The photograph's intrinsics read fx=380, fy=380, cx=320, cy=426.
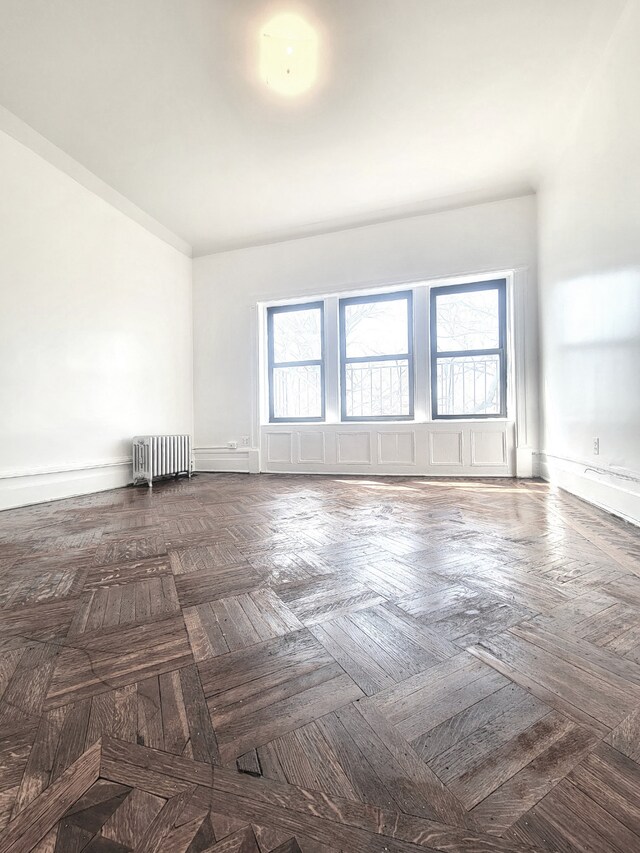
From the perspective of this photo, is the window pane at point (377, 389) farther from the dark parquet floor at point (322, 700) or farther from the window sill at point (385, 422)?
the dark parquet floor at point (322, 700)

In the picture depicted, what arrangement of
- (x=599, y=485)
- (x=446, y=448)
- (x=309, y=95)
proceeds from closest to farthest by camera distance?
(x=599, y=485), (x=309, y=95), (x=446, y=448)

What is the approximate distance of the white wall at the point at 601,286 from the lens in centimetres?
241

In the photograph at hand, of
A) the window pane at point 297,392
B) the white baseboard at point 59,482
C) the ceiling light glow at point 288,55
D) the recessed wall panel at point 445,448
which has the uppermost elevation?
the ceiling light glow at point 288,55

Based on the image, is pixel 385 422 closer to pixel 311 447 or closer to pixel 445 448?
pixel 445 448

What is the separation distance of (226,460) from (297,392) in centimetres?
149

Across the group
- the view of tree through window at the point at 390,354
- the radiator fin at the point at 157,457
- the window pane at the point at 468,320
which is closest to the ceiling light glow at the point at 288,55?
the view of tree through window at the point at 390,354

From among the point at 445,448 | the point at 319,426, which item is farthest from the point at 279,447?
the point at 445,448

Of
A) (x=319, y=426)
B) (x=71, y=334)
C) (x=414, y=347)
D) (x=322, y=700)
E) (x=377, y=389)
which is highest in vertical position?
(x=414, y=347)

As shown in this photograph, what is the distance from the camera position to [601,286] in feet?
9.32

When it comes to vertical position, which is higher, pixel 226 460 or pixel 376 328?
pixel 376 328

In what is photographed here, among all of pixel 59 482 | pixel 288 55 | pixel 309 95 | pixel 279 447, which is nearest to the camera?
pixel 288 55

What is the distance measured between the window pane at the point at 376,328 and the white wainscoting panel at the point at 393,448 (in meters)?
1.08

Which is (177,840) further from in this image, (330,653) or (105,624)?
(105,624)

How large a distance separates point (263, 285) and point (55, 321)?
2864mm
